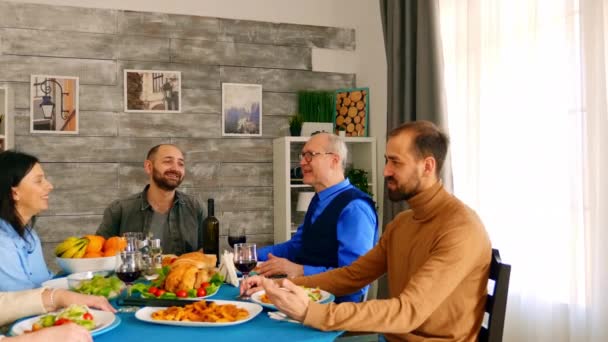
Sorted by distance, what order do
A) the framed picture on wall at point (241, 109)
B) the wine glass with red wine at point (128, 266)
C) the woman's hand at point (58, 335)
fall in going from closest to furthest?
the woman's hand at point (58, 335), the wine glass with red wine at point (128, 266), the framed picture on wall at point (241, 109)

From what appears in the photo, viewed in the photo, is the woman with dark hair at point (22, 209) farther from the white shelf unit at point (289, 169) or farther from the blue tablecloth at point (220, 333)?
the white shelf unit at point (289, 169)

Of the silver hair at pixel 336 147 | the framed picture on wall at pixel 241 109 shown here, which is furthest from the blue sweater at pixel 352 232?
the framed picture on wall at pixel 241 109

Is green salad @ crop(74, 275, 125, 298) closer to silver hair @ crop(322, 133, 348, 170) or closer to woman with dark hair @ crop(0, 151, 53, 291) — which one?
woman with dark hair @ crop(0, 151, 53, 291)

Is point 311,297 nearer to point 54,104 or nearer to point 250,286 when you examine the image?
point 250,286

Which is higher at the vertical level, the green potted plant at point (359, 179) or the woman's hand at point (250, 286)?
the green potted plant at point (359, 179)

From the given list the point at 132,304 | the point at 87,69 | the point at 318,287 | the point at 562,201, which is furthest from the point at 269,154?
the point at 132,304

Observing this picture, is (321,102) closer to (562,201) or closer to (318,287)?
(562,201)

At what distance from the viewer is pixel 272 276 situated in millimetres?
2459

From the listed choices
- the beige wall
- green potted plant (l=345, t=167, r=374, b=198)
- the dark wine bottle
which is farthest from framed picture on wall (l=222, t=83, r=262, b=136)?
the dark wine bottle

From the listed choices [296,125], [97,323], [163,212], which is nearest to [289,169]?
[296,125]

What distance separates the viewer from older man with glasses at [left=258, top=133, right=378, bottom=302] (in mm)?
2596

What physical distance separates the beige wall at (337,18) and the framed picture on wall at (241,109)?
0.56 metres

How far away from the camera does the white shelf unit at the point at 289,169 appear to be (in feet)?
15.1

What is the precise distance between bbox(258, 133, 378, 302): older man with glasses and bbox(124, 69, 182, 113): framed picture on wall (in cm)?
182
